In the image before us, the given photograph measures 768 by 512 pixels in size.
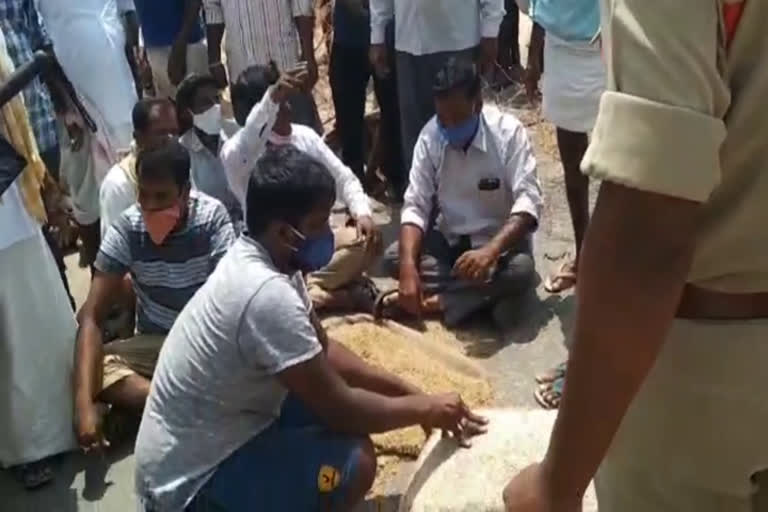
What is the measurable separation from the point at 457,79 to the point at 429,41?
3.04ft

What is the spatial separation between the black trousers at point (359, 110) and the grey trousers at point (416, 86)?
0.41 m

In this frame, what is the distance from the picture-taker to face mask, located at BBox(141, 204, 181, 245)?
3.75 meters

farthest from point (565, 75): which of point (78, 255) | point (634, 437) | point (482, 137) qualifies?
point (634, 437)

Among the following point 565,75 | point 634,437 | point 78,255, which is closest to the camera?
point 634,437

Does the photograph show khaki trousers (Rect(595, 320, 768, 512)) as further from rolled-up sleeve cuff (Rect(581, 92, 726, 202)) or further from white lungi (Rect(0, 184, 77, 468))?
white lungi (Rect(0, 184, 77, 468))

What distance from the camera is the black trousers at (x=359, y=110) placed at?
583 centimetres

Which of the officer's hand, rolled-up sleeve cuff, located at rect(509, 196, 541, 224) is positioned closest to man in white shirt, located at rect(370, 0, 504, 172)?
rolled-up sleeve cuff, located at rect(509, 196, 541, 224)

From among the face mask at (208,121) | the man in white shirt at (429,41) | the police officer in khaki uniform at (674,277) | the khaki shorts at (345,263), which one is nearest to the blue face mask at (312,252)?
the police officer in khaki uniform at (674,277)

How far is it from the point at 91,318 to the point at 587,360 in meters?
2.90

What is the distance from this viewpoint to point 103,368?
388 centimetres

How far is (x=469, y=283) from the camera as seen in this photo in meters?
4.35

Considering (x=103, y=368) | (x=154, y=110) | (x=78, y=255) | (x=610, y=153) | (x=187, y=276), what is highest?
(x=610, y=153)

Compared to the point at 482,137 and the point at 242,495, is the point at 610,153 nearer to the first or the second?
the point at 242,495

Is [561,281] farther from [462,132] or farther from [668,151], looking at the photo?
[668,151]
